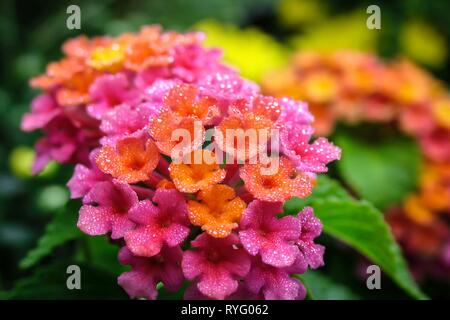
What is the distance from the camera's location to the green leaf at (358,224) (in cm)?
88

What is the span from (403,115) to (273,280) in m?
0.91

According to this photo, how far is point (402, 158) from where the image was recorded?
60.1 inches

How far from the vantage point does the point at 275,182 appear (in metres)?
0.70

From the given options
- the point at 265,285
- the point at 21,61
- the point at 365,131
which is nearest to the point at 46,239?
the point at 265,285

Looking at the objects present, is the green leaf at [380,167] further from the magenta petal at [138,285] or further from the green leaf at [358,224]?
the magenta petal at [138,285]

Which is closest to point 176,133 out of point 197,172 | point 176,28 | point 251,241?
point 197,172

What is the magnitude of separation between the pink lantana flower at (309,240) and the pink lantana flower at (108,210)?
19 cm

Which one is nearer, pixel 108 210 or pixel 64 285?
pixel 108 210

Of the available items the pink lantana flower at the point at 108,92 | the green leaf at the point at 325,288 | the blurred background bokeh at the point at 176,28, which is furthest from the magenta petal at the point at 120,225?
the blurred background bokeh at the point at 176,28

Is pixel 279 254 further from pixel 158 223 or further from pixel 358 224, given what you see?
pixel 358 224

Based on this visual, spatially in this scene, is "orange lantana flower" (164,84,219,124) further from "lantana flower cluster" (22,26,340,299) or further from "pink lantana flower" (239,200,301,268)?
"pink lantana flower" (239,200,301,268)

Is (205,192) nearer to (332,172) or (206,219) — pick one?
(206,219)

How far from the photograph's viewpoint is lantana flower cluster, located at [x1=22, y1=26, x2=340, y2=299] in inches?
26.5

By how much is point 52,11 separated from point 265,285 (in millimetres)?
2187
